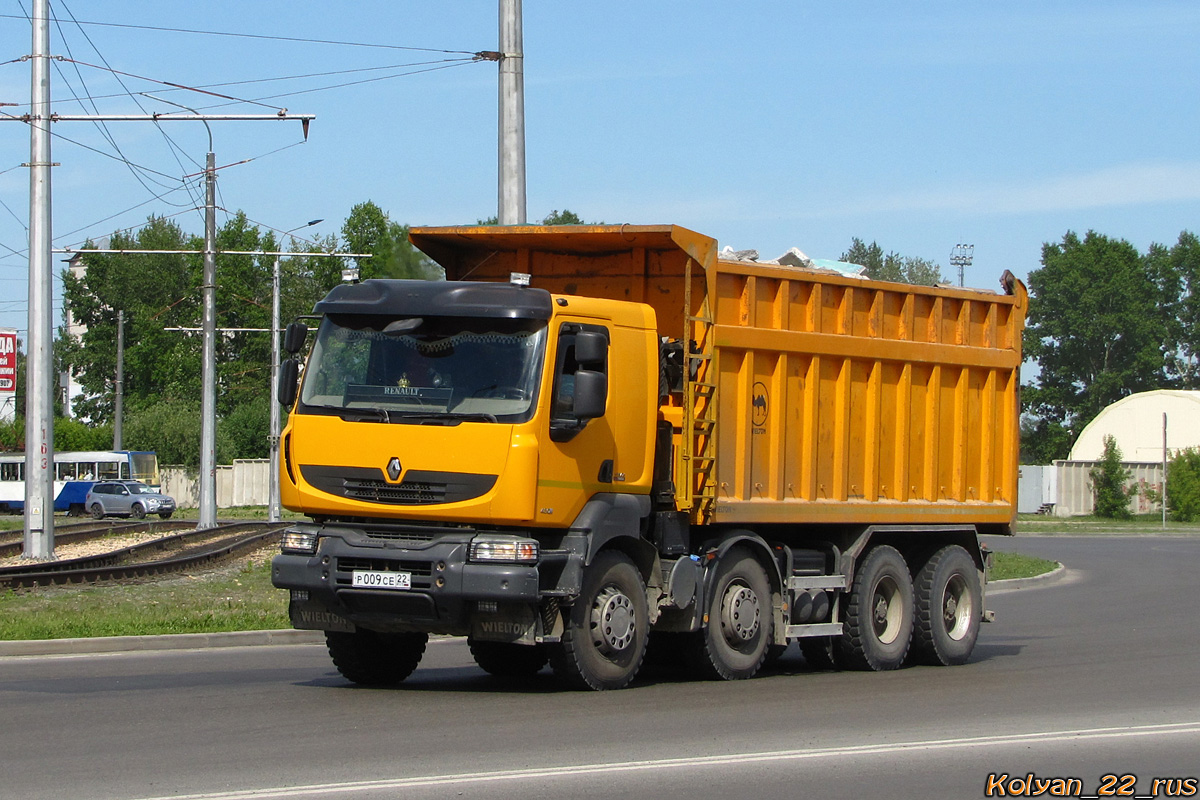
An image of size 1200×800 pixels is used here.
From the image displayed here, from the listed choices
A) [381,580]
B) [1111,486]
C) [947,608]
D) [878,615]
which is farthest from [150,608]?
[1111,486]

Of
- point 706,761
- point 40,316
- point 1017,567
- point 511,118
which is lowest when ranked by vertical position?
point 1017,567

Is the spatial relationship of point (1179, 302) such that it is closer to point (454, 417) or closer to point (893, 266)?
point (893, 266)

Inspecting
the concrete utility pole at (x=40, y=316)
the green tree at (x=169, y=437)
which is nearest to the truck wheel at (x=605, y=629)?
the concrete utility pole at (x=40, y=316)

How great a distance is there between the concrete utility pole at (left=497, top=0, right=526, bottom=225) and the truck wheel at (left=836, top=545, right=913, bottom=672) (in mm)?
4778

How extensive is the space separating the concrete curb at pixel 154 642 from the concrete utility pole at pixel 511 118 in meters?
4.56

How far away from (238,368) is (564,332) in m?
87.5

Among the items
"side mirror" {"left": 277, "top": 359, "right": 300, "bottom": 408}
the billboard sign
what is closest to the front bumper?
"side mirror" {"left": 277, "top": 359, "right": 300, "bottom": 408}

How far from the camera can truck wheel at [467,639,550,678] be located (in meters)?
12.5

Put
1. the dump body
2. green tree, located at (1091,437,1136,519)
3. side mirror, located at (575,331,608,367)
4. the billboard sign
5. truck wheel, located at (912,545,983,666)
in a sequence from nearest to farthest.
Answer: side mirror, located at (575,331,608,367) → the dump body → truck wheel, located at (912,545,983,666) → the billboard sign → green tree, located at (1091,437,1136,519)

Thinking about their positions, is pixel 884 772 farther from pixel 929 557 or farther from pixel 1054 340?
pixel 1054 340

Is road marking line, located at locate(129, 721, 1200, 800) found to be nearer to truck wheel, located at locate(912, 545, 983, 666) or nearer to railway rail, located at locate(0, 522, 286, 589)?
truck wheel, located at locate(912, 545, 983, 666)

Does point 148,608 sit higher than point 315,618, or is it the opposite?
point 315,618

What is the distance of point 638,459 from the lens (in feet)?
38.2

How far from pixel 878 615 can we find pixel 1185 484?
58.0 metres
